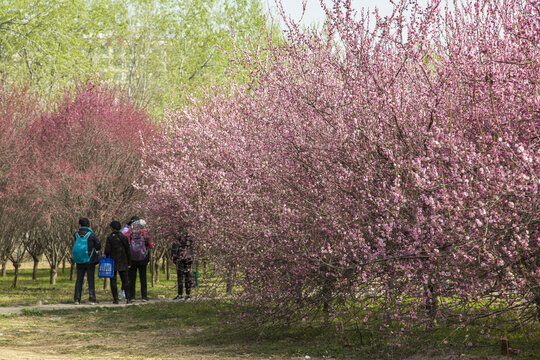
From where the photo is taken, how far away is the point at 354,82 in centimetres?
818

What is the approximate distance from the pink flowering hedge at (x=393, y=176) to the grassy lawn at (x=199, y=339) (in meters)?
0.49

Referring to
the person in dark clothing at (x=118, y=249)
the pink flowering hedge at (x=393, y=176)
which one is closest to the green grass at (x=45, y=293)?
the person in dark clothing at (x=118, y=249)

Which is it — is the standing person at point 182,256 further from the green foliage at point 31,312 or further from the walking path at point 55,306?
the green foliage at point 31,312

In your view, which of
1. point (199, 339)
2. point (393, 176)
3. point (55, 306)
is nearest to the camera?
point (393, 176)

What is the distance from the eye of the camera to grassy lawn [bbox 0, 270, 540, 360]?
7.84 meters

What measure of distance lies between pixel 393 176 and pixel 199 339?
14.0ft

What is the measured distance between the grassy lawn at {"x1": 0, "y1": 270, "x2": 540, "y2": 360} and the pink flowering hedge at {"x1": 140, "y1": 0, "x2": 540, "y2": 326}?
1.60ft

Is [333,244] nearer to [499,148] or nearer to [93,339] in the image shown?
[499,148]

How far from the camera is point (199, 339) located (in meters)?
10.2

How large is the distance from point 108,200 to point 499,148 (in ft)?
43.3

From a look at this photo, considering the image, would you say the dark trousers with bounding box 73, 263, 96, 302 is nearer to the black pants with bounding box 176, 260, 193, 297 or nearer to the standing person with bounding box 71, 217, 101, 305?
the standing person with bounding box 71, 217, 101, 305

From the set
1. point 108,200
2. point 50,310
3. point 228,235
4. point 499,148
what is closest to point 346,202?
point 499,148

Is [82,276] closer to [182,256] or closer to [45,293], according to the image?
[182,256]

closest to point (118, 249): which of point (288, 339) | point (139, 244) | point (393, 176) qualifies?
point (139, 244)
